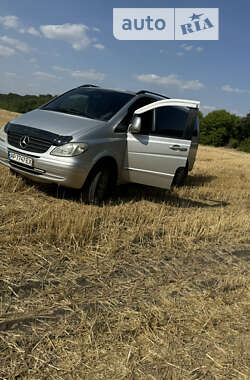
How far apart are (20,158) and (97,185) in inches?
49.0

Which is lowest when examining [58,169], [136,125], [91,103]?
[58,169]

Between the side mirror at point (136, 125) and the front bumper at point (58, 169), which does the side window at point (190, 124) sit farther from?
the front bumper at point (58, 169)

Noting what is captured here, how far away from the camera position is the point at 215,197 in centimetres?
Result: 702

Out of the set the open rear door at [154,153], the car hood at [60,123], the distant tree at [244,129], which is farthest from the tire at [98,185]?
the distant tree at [244,129]

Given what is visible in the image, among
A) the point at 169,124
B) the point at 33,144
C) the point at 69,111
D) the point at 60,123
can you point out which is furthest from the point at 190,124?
the point at 33,144

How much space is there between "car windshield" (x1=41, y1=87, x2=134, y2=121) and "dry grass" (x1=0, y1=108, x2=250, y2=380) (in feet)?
5.18

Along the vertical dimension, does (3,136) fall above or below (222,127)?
below

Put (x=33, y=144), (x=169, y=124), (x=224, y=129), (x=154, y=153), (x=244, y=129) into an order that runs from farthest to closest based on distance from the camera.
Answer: (x=224, y=129) < (x=244, y=129) < (x=169, y=124) < (x=154, y=153) < (x=33, y=144)

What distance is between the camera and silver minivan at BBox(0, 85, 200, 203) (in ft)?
15.1

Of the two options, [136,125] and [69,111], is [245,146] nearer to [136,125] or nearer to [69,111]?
[136,125]

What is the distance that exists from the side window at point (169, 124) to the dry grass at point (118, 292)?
1.51 m

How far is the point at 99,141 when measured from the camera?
192 inches

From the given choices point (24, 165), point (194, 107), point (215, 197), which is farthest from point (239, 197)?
point (24, 165)

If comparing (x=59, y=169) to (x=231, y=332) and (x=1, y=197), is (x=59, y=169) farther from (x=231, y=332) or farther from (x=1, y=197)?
(x=231, y=332)
